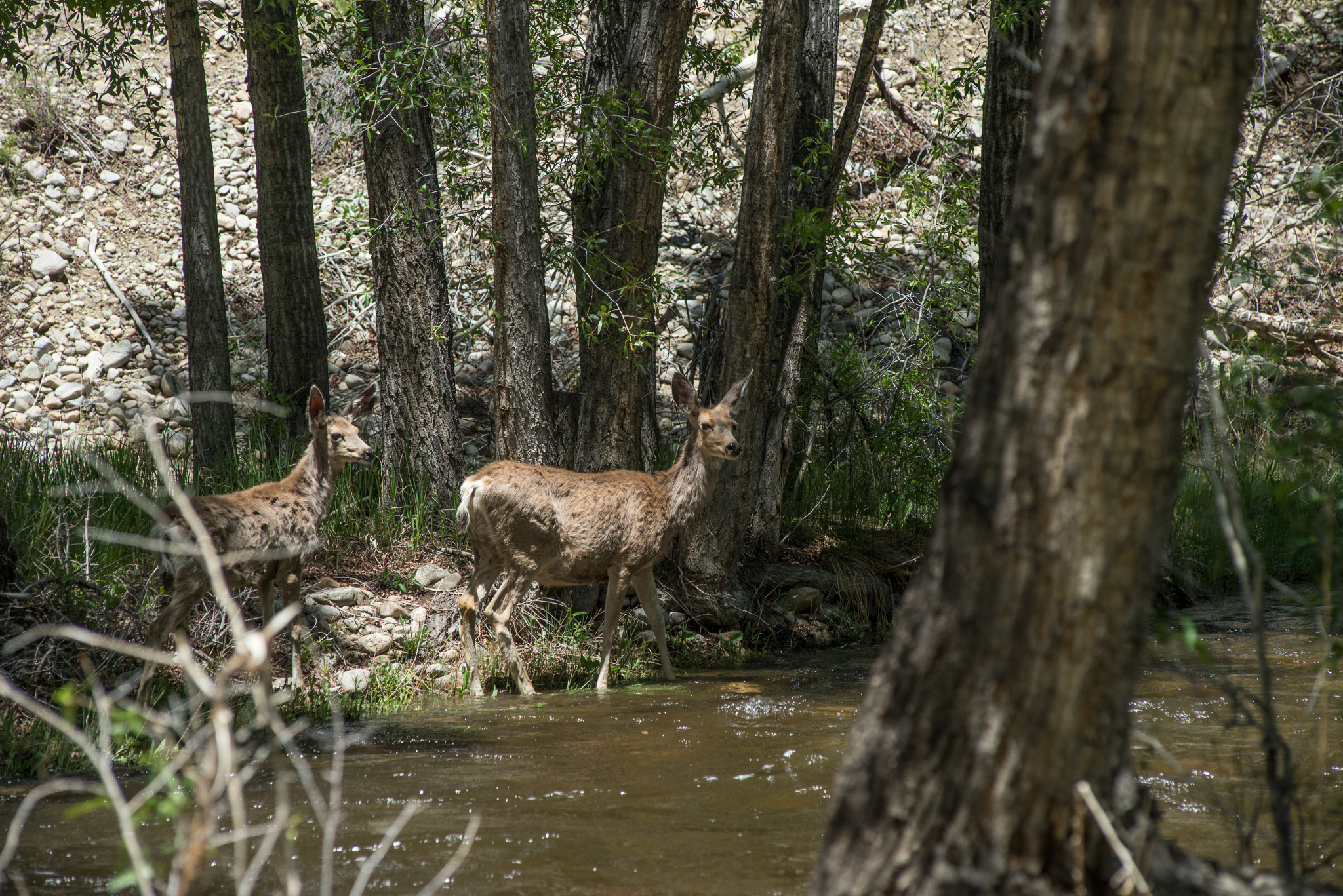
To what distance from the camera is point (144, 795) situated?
2.17 metres

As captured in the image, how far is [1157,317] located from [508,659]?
19.6 ft

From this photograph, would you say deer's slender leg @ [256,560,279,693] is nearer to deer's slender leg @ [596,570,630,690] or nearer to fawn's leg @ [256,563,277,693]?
fawn's leg @ [256,563,277,693]

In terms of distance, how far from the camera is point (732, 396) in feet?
27.3

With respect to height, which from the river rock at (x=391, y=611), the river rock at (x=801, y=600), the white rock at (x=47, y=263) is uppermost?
the white rock at (x=47, y=263)

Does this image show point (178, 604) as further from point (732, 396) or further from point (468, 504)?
point (732, 396)

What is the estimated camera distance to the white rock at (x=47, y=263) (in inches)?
577

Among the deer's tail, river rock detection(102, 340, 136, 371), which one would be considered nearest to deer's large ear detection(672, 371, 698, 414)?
the deer's tail

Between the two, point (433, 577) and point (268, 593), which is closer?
point (268, 593)

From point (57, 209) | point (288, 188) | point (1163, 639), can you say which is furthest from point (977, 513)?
point (57, 209)

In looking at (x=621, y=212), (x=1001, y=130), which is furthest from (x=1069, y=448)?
(x=1001, y=130)

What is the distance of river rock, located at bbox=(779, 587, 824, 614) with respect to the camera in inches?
361

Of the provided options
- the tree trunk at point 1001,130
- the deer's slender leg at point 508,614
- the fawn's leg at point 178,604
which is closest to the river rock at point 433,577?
the deer's slender leg at point 508,614

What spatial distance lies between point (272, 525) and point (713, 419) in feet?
10.5

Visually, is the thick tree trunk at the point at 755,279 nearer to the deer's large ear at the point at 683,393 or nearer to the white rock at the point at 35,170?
the deer's large ear at the point at 683,393
